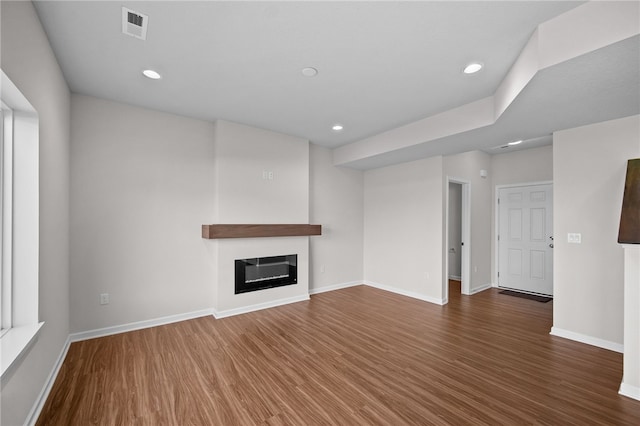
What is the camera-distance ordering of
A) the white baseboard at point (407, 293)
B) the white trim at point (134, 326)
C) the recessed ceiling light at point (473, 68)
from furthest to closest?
1. the white baseboard at point (407, 293)
2. the white trim at point (134, 326)
3. the recessed ceiling light at point (473, 68)

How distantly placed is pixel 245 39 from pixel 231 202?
90.5 inches

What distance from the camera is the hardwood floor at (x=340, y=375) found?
6.24ft

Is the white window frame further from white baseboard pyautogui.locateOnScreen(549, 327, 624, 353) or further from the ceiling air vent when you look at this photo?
white baseboard pyautogui.locateOnScreen(549, 327, 624, 353)

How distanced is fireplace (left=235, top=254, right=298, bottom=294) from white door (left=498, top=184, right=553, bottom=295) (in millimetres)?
4239

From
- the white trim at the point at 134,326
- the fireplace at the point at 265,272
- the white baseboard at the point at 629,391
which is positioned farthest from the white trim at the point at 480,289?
the white trim at the point at 134,326

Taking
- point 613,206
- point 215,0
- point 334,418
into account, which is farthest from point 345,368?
point 613,206

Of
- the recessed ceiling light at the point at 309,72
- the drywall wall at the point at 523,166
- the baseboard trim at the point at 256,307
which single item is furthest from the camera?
the drywall wall at the point at 523,166

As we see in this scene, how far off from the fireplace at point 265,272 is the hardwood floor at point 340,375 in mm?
516

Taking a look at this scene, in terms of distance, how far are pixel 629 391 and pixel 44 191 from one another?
4.84m

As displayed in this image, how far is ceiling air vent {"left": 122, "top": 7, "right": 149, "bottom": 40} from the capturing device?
1806mm

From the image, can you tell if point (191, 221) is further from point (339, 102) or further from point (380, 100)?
point (380, 100)

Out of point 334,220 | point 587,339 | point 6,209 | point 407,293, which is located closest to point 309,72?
point 6,209

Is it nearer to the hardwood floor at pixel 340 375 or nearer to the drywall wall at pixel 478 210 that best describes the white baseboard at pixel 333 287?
the hardwood floor at pixel 340 375

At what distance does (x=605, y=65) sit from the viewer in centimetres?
181
